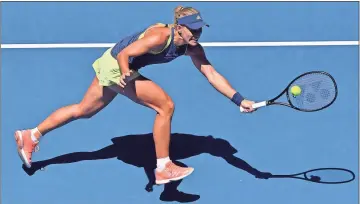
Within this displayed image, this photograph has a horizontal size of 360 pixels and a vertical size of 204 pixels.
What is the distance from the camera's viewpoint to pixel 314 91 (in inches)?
261

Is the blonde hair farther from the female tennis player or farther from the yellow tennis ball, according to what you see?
the yellow tennis ball

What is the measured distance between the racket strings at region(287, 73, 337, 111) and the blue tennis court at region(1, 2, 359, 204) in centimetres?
72

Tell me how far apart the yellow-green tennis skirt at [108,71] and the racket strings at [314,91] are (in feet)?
4.31

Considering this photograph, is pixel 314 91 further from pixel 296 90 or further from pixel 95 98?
pixel 95 98

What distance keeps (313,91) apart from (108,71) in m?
1.56

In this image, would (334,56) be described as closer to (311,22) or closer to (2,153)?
(311,22)

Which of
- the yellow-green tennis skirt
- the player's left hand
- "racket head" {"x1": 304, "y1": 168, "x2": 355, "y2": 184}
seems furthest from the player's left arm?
"racket head" {"x1": 304, "y1": 168, "x2": 355, "y2": 184}

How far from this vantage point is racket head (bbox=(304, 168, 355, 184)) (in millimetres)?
7047

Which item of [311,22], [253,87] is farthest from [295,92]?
[311,22]

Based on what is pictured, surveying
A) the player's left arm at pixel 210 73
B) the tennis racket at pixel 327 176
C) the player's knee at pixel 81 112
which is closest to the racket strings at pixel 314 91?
the player's left arm at pixel 210 73

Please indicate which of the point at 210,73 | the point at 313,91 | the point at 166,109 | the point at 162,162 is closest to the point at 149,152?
the point at 162,162

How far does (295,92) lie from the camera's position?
662cm

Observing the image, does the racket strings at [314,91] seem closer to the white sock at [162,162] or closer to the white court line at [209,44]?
the white sock at [162,162]

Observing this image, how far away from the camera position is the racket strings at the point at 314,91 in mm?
6625
